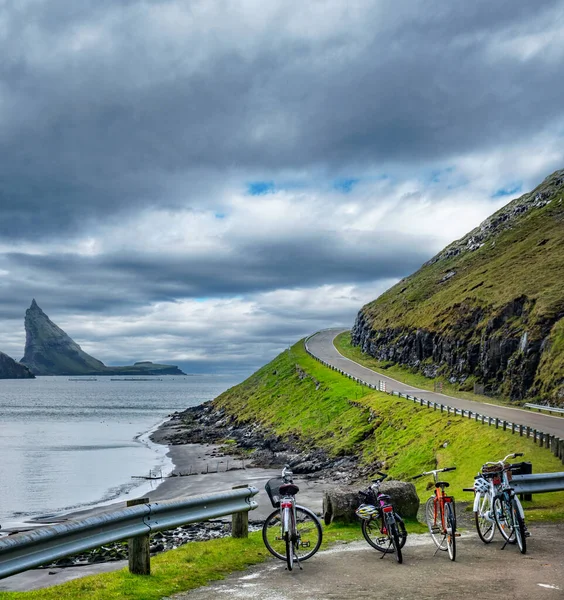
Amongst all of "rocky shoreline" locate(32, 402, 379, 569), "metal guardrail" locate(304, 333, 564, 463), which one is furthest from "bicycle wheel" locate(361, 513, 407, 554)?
"metal guardrail" locate(304, 333, 564, 463)

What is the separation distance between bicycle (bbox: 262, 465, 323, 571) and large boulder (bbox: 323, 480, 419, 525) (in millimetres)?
3231

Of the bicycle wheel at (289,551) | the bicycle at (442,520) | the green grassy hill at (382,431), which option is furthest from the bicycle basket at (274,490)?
the green grassy hill at (382,431)

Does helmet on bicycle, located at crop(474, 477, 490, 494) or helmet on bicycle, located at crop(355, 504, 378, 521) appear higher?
helmet on bicycle, located at crop(474, 477, 490, 494)

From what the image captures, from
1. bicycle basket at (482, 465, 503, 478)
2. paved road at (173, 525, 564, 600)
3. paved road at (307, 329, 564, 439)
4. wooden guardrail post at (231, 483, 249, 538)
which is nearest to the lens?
paved road at (173, 525, 564, 600)

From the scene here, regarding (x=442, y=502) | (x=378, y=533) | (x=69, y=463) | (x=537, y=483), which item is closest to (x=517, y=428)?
(x=537, y=483)

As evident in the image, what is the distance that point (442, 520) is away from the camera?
43.7 ft

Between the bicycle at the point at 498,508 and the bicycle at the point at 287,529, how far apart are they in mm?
3978

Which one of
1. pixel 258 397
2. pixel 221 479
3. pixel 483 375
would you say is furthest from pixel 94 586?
pixel 258 397

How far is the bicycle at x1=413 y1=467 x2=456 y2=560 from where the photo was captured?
507 inches

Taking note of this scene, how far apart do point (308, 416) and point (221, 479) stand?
83.0 feet

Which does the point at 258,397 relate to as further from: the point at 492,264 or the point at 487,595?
the point at 487,595

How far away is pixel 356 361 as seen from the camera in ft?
404

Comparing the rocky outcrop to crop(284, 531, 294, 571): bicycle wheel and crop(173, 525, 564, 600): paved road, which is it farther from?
crop(284, 531, 294, 571): bicycle wheel

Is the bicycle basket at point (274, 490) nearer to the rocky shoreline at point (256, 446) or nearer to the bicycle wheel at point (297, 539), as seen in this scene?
the bicycle wheel at point (297, 539)
